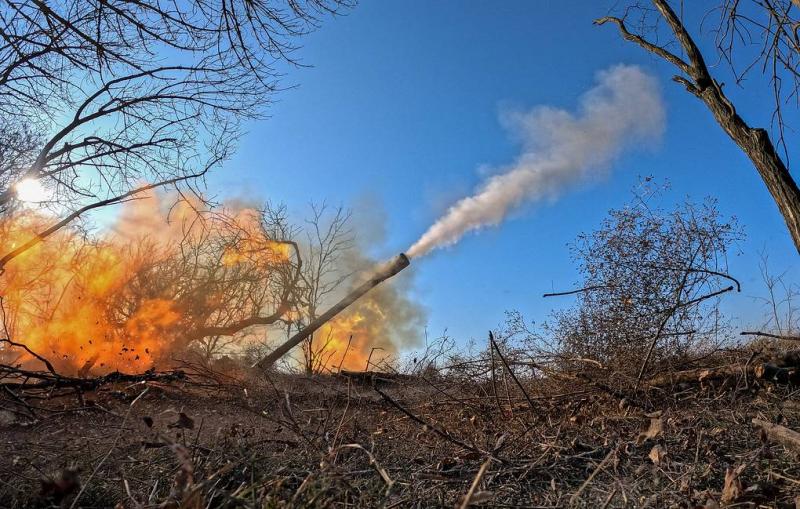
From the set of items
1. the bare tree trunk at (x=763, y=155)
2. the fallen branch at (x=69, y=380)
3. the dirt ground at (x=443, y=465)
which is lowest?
the dirt ground at (x=443, y=465)

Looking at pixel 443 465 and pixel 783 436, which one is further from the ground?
pixel 783 436

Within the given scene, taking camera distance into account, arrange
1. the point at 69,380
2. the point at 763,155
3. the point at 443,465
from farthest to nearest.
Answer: the point at 69,380
the point at 763,155
the point at 443,465

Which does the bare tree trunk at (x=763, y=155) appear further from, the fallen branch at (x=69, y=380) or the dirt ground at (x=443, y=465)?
the fallen branch at (x=69, y=380)

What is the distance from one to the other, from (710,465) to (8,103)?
28.1 ft

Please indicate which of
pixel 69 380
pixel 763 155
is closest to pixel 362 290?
pixel 69 380

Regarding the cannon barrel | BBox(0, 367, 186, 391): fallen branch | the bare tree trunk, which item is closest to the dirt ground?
BBox(0, 367, 186, 391): fallen branch

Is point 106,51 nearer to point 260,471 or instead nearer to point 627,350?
point 260,471

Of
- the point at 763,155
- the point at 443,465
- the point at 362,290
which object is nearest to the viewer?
the point at 443,465

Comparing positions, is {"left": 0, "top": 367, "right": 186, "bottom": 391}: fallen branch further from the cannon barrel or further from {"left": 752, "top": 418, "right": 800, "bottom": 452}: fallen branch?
{"left": 752, "top": 418, "right": 800, "bottom": 452}: fallen branch

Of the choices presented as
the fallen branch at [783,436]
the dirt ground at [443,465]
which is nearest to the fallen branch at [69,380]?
the dirt ground at [443,465]

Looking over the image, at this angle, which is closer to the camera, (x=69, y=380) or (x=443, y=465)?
(x=443, y=465)

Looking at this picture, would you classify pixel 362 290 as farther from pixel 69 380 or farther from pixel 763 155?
pixel 763 155

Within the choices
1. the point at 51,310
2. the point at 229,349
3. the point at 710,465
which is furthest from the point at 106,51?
the point at 229,349

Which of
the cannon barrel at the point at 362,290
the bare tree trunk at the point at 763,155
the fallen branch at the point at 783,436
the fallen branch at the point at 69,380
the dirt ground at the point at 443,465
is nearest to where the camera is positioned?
the dirt ground at the point at 443,465
